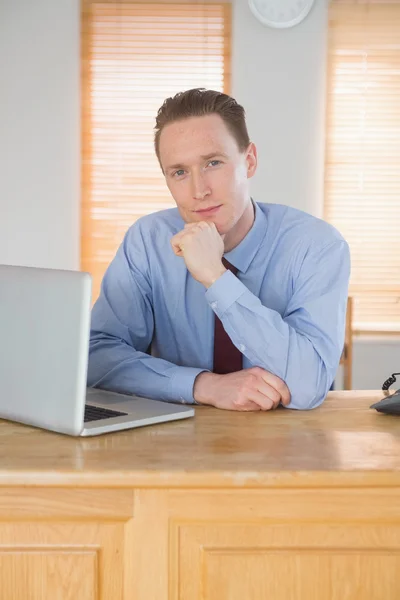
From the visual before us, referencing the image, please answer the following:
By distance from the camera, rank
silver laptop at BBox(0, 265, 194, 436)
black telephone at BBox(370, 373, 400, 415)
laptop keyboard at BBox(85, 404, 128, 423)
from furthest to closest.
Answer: black telephone at BBox(370, 373, 400, 415)
laptop keyboard at BBox(85, 404, 128, 423)
silver laptop at BBox(0, 265, 194, 436)

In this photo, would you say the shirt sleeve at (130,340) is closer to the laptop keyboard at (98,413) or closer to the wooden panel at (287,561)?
the laptop keyboard at (98,413)

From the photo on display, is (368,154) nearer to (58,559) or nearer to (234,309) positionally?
(234,309)

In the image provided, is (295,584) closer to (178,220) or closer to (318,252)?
(318,252)

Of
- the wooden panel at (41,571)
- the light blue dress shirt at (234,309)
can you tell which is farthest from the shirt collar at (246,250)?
the wooden panel at (41,571)

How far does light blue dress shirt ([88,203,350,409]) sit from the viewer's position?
62.4 inches

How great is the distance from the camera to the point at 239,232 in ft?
6.36

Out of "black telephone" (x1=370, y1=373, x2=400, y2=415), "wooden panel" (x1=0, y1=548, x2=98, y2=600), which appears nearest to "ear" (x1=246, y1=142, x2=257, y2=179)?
"black telephone" (x1=370, y1=373, x2=400, y2=415)

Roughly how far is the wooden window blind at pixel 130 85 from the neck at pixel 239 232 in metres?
2.58

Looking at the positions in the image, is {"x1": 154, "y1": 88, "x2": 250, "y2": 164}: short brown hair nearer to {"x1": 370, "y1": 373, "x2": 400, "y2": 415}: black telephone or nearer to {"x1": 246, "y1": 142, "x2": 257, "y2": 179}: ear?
{"x1": 246, "y1": 142, "x2": 257, "y2": 179}: ear

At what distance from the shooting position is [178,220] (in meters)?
2.04

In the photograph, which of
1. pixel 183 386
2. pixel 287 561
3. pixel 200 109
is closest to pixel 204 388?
pixel 183 386

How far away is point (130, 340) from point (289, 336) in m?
0.47

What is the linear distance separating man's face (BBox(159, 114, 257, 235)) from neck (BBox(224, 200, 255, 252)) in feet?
0.19

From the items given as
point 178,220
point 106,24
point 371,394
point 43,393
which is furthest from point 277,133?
point 43,393
